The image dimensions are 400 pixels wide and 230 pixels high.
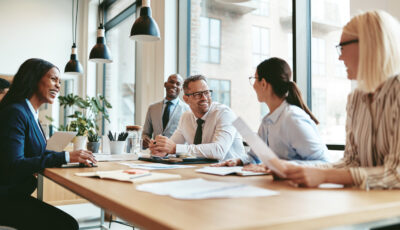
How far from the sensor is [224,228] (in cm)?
68

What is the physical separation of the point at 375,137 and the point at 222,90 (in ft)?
10.1

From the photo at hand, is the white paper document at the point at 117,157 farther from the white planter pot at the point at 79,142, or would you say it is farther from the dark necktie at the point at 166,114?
the dark necktie at the point at 166,114

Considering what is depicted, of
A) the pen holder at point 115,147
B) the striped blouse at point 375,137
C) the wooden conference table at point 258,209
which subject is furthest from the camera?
the pen holder at point 115,147

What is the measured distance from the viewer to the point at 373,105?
1.26m

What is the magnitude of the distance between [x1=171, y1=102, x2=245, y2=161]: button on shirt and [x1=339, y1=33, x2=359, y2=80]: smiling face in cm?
128

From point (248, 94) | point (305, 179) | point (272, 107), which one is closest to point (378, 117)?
point (305, 179)

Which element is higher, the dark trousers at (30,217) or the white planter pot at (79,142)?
the white planter pot at (79,142)

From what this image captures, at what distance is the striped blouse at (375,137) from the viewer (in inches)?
44.6

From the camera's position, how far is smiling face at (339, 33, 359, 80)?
4.17ft

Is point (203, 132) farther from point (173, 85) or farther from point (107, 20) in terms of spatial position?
point (107, 20)

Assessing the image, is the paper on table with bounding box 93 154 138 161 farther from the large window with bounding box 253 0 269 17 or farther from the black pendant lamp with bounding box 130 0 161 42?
the large window with bounding box 253 0 269 17

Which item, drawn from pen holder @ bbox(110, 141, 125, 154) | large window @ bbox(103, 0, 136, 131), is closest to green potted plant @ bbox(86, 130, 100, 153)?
pen holder @ bbox(110, 141, 125, 154)

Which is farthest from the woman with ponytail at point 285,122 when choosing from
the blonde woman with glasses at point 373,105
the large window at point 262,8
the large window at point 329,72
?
the large window at point 262,8

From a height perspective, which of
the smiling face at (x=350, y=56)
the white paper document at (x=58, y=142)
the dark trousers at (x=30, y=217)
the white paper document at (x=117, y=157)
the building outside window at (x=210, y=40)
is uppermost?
the building outside window at (x=210, y=40)
